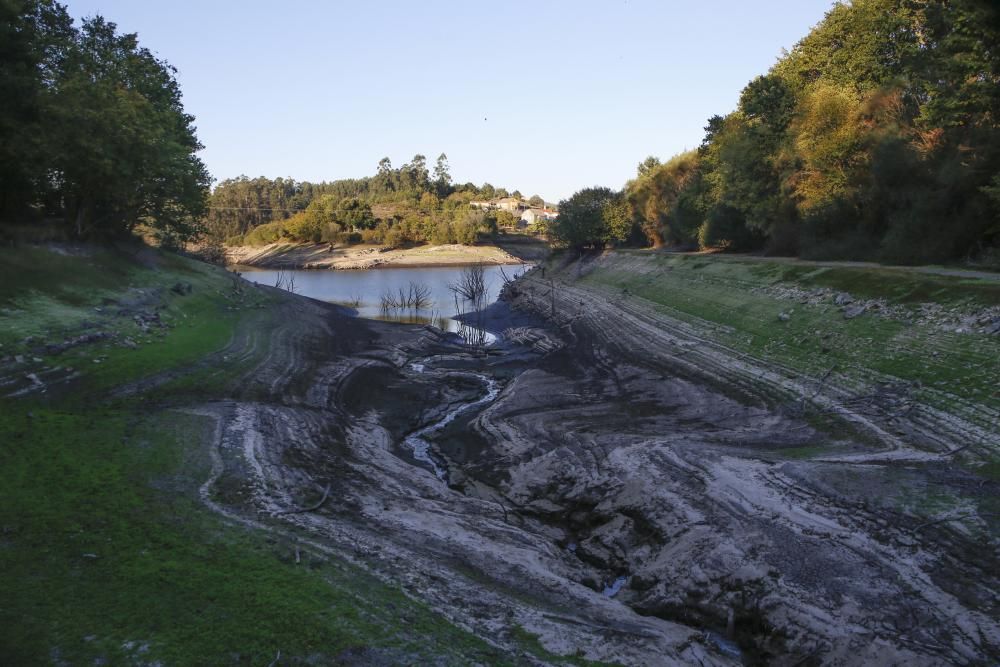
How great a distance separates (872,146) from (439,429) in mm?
28867

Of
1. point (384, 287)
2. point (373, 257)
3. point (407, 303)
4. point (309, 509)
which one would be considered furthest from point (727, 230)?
point (373, 257)

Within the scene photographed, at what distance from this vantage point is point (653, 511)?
47.2 feet

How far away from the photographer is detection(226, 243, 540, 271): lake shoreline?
134125 millimetres

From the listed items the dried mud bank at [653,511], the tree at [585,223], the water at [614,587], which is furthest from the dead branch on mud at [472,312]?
the water at [614,587]

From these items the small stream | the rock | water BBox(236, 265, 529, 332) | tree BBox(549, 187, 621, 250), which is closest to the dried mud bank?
the small stream

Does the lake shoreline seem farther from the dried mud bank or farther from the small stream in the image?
the dried mud bank

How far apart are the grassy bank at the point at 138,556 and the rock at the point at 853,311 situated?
69.6 ft

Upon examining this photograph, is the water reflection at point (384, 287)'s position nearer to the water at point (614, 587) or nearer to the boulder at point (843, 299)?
the boulder at point (843, 299)

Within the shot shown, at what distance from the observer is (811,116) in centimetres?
3981

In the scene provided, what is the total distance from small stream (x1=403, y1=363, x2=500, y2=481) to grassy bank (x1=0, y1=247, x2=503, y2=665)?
6.46 m

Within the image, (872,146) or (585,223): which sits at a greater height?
(872,146)

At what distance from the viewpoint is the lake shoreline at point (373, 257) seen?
5281 inches

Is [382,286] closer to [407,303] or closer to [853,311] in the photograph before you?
[407,303]

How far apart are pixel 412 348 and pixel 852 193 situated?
27.2 metres
